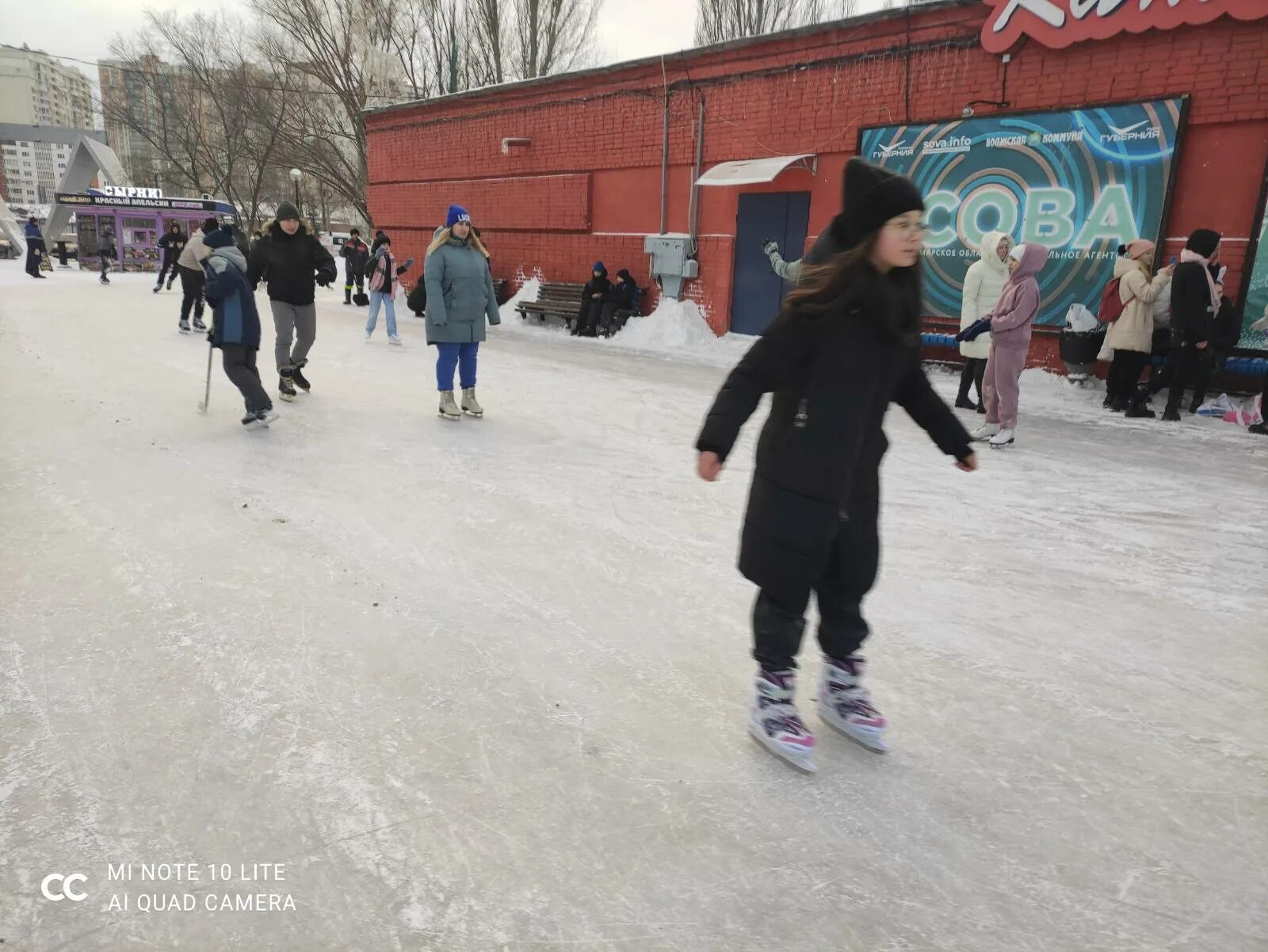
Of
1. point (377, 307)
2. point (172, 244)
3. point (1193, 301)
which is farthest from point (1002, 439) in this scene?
point (172, 244)

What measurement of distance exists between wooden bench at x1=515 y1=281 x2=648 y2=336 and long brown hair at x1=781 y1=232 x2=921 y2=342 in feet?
39.2

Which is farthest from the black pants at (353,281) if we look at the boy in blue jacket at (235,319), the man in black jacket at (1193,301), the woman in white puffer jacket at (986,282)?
the man in black jacket at (1193,301)

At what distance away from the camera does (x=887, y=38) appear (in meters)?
10.8

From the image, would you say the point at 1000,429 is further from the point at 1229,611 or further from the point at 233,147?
the point at 233,147

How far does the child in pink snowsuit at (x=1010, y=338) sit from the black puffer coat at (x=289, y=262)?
5.53 meters

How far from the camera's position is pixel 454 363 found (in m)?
6.59

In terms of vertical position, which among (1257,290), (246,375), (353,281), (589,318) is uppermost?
(1257,290)

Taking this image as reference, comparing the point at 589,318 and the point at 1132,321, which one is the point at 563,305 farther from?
the point at 1132,321

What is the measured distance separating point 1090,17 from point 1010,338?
5.49 m

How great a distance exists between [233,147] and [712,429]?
4080 centimetres

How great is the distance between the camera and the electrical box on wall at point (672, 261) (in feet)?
45.0

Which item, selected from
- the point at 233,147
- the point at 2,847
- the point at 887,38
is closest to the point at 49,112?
the point at 233,147

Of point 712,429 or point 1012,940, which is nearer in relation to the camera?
point 1012,940

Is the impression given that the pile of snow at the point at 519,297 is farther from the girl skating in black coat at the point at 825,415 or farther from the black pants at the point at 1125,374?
the girl skating in black coat at the point at 825,415
